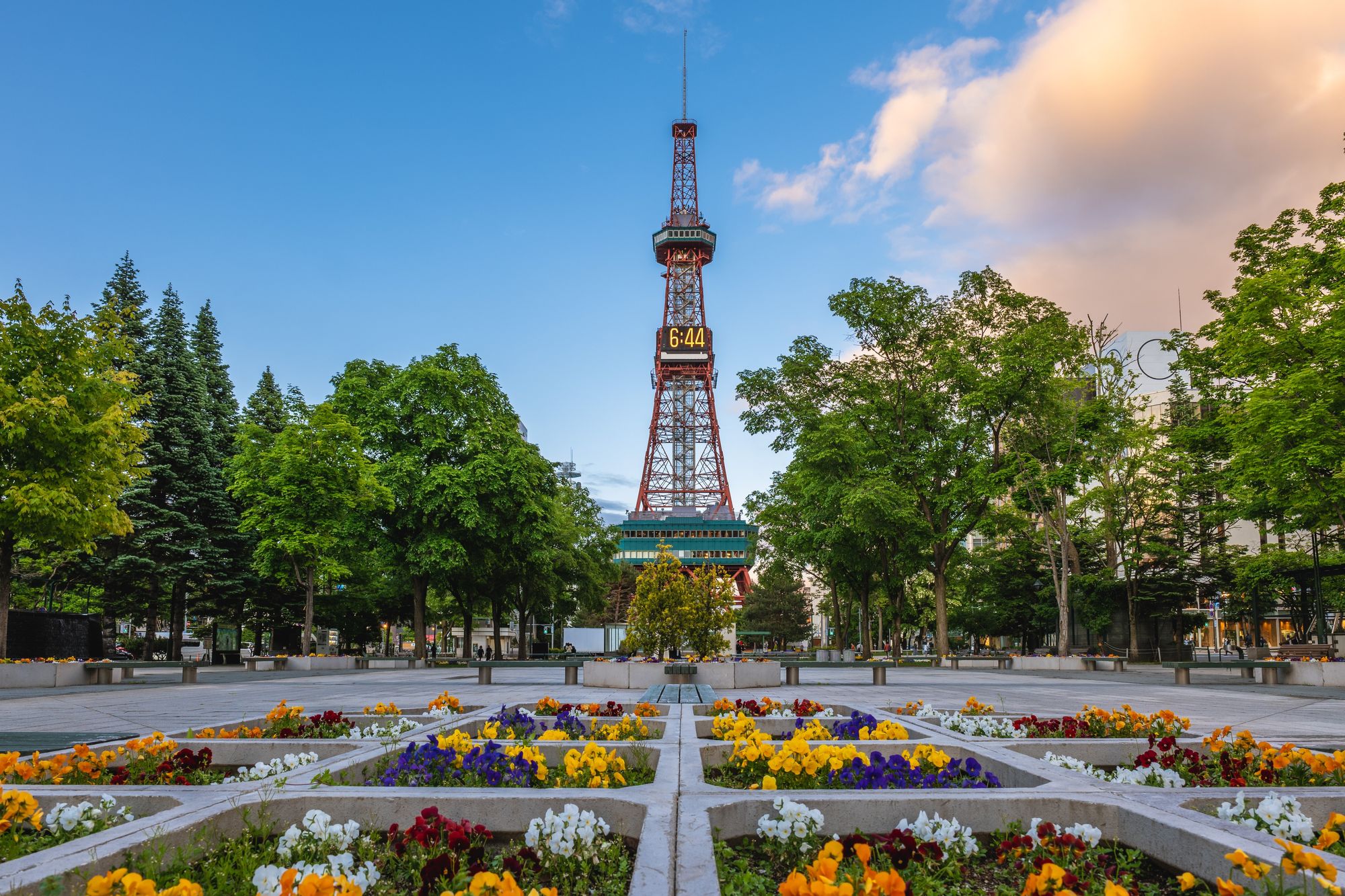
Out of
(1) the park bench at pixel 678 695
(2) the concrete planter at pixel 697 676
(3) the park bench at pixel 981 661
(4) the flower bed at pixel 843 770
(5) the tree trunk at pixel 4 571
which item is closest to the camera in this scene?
(4) the flower bed at pixel 843 770

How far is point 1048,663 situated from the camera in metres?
31.9

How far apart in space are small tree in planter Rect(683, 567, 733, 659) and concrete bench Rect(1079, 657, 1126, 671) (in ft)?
59.9

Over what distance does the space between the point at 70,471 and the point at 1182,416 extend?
136 feet

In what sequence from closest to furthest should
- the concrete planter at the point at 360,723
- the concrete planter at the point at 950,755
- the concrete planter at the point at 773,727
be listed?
the concrete planter at the point at 950,755
the concrete planter at the point at 360,723
the concrete planter at the point at 773,727

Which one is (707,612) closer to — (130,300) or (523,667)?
(523,667)

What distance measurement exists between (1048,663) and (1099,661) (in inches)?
68.3

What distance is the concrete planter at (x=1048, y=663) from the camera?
30656 millimetres

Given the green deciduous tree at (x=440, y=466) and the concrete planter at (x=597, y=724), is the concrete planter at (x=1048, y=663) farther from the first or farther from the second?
the concrete planter at (x=597, y=724)

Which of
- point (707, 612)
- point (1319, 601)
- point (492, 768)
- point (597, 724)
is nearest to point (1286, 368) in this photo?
point (1319, 601)

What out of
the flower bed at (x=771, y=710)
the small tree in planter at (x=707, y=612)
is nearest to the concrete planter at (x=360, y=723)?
the flower bed at (x=771, y=710)

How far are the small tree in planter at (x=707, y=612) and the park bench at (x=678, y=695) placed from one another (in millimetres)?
1689

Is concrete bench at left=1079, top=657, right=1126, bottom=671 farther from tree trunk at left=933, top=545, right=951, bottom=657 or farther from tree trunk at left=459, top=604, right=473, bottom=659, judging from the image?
tree trunk at left=459, top=604, right=473, bottom=659

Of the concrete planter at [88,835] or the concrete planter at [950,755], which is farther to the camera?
the concrete planter at [950,755]

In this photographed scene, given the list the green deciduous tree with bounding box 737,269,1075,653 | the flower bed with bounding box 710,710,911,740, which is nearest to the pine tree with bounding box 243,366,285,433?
the green deciduous tree with bounding box 737,269,1075,653
